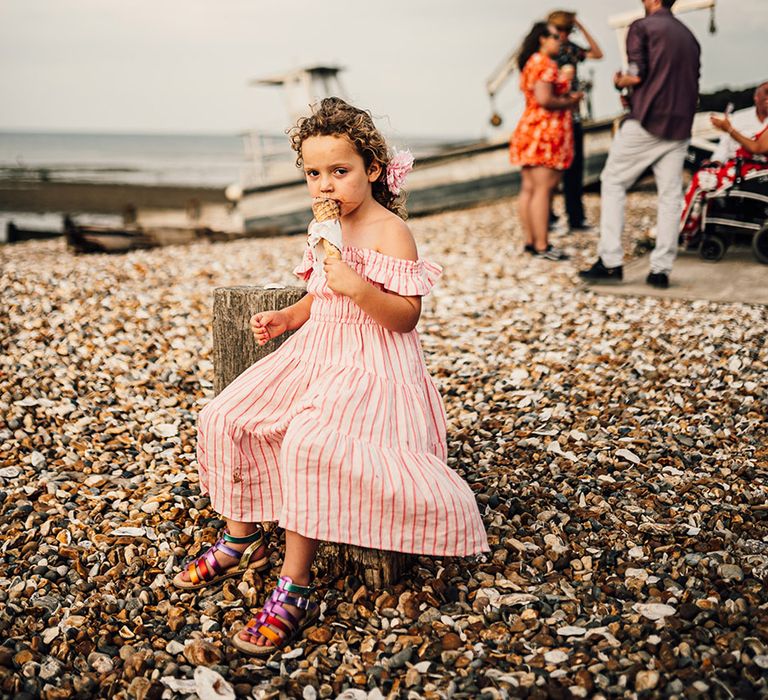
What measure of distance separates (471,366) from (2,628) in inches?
124

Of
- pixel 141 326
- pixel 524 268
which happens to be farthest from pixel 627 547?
pixel 524 268

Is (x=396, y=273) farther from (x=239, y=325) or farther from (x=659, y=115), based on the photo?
(x=659, y=115)

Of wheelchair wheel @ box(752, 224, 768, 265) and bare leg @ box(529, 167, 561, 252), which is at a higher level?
bare leg @ box(529, 167, 561, 252)

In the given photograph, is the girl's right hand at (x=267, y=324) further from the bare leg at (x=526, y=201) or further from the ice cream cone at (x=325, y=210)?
the bare leg at (x=526, y=201)

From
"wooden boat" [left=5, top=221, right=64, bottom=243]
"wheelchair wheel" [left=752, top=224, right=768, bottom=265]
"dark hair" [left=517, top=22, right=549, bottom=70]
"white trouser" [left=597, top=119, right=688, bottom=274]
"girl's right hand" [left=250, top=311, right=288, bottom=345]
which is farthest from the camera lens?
"wooden boat" [left=5, top=221, right=64, bottom=243]

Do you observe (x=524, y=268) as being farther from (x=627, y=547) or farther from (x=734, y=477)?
(x=627, y=547)

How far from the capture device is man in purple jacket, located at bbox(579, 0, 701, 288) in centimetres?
579

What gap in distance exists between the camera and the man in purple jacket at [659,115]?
5.79 meters

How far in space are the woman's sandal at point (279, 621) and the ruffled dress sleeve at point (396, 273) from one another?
1051 millimetres

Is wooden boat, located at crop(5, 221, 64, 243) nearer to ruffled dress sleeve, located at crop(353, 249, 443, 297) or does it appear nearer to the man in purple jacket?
the man in purple jacket

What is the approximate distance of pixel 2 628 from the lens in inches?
101

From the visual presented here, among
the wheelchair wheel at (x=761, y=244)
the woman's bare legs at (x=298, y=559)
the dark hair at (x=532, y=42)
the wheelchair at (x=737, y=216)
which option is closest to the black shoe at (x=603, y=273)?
the wheelchair at (x=737, y=216)

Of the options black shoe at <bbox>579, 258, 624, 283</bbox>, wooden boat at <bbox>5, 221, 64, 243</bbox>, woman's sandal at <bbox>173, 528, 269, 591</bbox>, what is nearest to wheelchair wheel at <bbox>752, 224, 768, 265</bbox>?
black shoe at <bbox>579, 258, 624, 283</bbox>

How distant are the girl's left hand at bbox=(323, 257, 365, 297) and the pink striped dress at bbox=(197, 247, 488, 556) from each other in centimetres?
16
